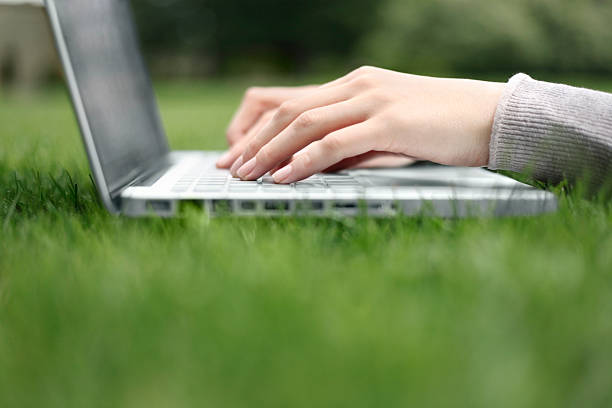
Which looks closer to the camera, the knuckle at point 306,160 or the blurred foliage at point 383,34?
the knuckle at point 306,160

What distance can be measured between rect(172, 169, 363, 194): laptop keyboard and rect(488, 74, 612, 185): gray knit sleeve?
25 centimetres

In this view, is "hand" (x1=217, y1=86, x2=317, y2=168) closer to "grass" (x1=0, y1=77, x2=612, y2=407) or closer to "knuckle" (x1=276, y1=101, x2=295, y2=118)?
"knuckle" (x1=276, y1=101, x2=295, y2=118)

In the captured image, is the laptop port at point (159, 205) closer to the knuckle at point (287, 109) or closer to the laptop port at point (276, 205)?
the laptop port at point (276, 205)

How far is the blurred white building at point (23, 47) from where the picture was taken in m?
8.10

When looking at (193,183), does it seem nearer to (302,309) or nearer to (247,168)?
(247,168)

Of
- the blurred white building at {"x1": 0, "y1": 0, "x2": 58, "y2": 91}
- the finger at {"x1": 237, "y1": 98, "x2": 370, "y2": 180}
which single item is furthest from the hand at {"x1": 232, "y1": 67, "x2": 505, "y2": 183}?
the blurred white building at {"x1": 0, "y1": 0, "x2": 58, "y2": 91}

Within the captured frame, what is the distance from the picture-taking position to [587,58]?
13.3m

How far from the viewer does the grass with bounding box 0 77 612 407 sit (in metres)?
0.41

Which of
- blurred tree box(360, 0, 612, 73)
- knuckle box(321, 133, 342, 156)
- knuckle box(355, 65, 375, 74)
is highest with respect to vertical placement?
knuckle box(355, 65, 375, 74)

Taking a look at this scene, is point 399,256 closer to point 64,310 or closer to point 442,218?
point 442,218

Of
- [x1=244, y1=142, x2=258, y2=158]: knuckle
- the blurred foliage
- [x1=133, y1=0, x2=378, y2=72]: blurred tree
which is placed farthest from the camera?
[x1=133, y1=0, x2=378, y2=72]: blurred tree

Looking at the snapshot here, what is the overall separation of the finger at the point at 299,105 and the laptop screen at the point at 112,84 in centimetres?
24

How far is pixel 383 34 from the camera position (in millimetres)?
14047

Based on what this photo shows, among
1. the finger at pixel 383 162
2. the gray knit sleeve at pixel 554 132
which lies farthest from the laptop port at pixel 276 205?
the finger at pixel 383 162
